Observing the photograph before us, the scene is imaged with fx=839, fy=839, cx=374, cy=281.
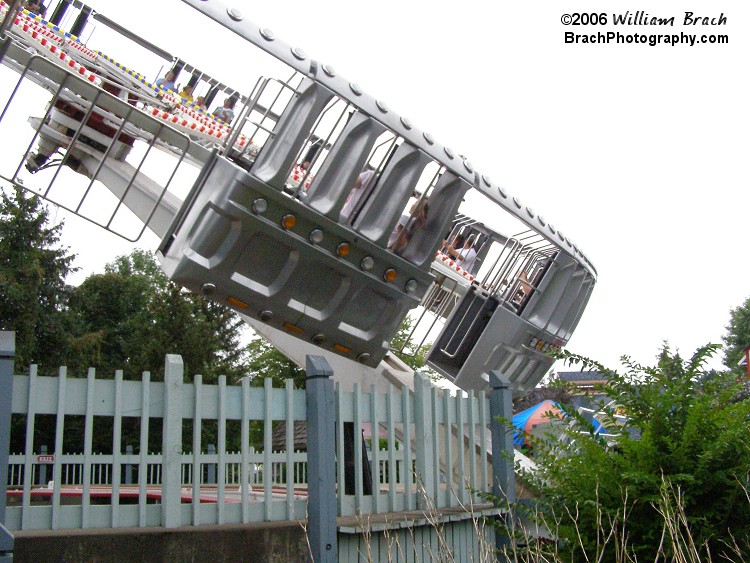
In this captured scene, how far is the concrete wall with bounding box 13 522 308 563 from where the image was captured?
13.4 feet

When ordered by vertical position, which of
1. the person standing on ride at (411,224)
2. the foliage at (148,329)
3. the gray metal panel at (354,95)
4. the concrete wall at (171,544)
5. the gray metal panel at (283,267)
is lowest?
the foliage at (148,329)

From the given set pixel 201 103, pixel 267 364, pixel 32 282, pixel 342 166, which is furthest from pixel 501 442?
pixel 267 364

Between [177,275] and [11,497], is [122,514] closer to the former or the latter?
[177,275]

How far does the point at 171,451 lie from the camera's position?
14.8 ft

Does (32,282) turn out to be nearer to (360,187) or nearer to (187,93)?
(187,93)

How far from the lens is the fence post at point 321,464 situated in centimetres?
485

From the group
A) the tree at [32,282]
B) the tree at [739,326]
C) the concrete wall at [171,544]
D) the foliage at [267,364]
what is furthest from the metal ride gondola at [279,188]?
the tree at [739,326]

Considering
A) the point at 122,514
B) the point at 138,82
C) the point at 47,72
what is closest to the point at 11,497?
the point at 122,514

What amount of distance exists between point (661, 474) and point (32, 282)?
31644 mm

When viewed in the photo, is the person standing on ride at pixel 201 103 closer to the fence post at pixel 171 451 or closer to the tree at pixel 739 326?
the fence post at pixel 171 451

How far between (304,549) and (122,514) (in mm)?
1092

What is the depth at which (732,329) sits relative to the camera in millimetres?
56969

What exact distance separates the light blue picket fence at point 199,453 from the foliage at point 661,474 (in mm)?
794

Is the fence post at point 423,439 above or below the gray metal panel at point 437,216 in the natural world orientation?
below
